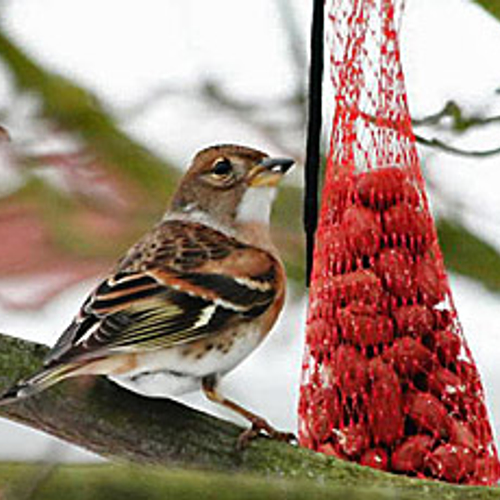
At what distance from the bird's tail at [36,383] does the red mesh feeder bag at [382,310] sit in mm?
746

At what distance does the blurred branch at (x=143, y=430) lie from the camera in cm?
173

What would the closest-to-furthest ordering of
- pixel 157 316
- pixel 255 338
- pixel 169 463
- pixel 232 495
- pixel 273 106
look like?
pixel 232 495 < pixel 169 463 < pixel 157 316 < pixel 255 338 < pixel 273 106

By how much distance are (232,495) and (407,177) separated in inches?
60.2

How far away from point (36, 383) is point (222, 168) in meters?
0.99

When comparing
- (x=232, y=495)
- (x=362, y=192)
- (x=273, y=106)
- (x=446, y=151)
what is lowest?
(x=232, y=495)

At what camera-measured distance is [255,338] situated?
218 centimetres

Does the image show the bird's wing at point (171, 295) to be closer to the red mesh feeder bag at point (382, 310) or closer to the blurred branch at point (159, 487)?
the red mesh feeder bag at point (382, 310)

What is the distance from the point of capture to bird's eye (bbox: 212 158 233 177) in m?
2.54

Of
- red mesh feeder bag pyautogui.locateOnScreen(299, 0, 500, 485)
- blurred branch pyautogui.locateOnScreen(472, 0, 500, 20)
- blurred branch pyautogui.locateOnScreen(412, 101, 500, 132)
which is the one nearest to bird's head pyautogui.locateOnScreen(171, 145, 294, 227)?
red mesh feeder bag pyautogui.locateOnScreen(299, 0, 500, 485)

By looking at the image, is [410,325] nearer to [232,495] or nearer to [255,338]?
[255,338]

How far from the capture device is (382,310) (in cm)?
235

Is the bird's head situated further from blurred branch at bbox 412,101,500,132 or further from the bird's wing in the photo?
blurred branch at bbox 412,101,500,132

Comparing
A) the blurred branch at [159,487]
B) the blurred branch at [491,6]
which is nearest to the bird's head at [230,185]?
the blurred branch at [491,6]

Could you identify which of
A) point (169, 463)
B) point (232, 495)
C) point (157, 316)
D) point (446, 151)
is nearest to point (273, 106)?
point (446, 151)
